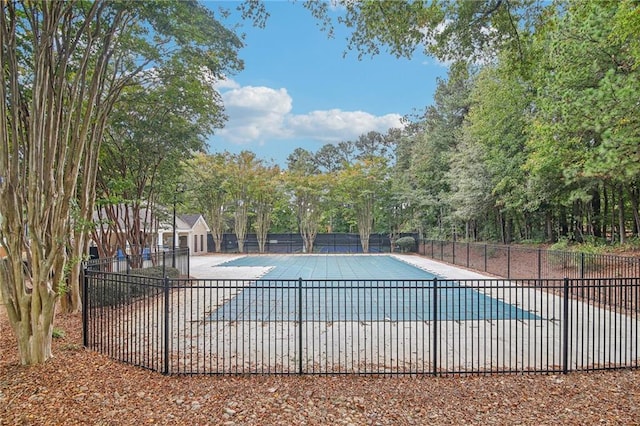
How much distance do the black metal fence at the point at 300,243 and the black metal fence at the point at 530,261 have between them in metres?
6.04

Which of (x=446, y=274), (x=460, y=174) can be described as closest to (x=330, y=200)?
(x=460, y=174)

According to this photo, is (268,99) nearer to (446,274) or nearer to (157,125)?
(157,125)

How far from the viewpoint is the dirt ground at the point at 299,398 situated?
3.29 meters

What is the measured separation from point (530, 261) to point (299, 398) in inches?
475

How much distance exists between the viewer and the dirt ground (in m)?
3.29

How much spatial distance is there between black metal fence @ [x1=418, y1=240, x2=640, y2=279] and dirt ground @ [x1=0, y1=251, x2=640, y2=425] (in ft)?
18.1

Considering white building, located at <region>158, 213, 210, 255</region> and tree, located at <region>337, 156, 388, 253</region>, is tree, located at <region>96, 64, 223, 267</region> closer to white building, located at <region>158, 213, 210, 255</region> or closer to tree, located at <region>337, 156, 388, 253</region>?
white building, located at <region>158, 213, 210, 255</region>

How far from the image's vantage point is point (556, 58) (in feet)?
32.8

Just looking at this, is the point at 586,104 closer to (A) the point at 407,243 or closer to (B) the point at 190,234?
(A) the point at 407,243

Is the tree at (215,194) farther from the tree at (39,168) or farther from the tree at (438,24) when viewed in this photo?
the tree at (438,24)

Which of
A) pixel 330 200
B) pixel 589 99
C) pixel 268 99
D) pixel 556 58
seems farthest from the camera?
pixel 330 200

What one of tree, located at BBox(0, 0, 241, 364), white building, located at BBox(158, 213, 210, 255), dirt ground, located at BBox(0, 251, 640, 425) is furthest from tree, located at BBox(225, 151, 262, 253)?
dirt ground, located at BBox(0, 251, 640, 425)

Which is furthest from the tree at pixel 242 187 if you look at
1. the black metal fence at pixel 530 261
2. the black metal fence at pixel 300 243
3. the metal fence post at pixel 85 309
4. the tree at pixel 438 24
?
the tree at pixel 438 24

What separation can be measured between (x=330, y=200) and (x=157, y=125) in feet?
59.3
